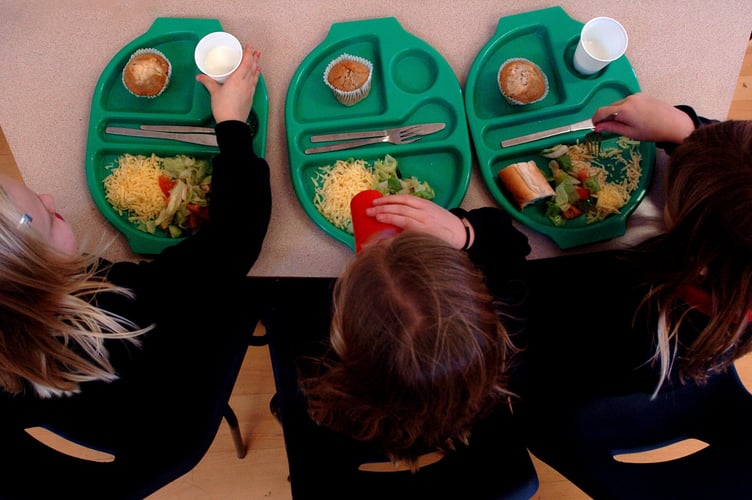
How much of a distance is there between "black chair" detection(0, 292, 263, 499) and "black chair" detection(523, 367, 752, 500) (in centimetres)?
65

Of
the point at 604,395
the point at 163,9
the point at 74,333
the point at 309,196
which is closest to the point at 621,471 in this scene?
the point at 604,395

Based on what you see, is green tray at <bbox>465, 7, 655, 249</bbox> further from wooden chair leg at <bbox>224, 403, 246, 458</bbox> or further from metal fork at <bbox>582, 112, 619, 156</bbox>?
wooden chair leg at <bbox>224, 403, 246, 458</bbox>

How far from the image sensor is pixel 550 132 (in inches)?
41.6

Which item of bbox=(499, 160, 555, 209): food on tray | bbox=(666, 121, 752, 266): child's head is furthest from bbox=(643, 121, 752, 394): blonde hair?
bbox=(499, 160, 555, 209): food on tray

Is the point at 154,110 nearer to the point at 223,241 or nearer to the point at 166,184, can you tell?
the point at 166,184

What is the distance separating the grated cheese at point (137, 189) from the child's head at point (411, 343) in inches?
19.3

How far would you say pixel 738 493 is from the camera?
827 mm

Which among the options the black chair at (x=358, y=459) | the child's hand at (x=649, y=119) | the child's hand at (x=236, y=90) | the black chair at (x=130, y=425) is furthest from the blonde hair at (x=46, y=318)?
the child's hand at (x=649, y=119)

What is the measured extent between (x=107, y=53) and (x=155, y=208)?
0.43 m

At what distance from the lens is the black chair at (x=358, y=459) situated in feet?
2.78

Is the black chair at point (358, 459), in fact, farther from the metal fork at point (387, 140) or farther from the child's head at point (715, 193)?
the child's head at point (715, 193)

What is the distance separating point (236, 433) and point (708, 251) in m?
1.27

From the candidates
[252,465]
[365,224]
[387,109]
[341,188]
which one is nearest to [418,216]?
[365,224]

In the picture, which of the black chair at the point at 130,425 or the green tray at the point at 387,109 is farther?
the green tray at the point at 387,109
